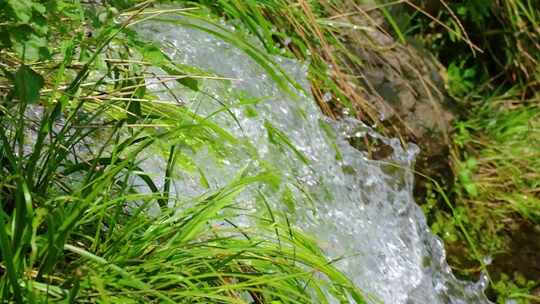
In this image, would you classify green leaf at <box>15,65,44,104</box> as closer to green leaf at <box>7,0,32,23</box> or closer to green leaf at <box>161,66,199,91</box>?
green leaf at <box>7,0,32,23</box>

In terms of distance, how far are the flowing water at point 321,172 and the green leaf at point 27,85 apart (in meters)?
0.67

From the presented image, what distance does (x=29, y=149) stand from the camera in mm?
2020

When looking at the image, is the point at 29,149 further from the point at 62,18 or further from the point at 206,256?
the point at 206,256

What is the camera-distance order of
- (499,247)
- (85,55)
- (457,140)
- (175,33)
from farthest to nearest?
(457,140), (499,247), (175,33), (85,55)

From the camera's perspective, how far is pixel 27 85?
159 cm

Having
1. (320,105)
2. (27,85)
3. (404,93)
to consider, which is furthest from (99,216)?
(404,93)

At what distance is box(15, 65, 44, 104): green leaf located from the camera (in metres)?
1.58

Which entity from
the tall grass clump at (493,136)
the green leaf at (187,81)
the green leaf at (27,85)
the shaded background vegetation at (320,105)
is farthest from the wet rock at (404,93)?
the green leaf at (27,85)

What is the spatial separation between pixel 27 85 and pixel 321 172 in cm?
141

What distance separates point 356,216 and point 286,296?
115 cm

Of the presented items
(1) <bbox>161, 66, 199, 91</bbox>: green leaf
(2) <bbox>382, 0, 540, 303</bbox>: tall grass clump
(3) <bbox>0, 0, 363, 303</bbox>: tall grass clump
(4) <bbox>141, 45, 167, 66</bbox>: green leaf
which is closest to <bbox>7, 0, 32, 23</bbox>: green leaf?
(3) <bbox>0, 0, 363, 303</bbox>: tall grass clump

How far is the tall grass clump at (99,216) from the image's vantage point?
1.55 metres

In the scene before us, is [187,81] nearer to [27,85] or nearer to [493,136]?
[27,85]

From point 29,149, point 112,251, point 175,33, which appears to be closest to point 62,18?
point 29,149
